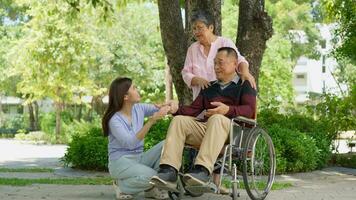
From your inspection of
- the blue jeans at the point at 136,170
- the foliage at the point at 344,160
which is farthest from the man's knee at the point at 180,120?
the foliage at the point at 344,160

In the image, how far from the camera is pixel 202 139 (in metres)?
6.08

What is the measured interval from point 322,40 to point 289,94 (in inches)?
448

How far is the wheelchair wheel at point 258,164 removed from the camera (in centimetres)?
616

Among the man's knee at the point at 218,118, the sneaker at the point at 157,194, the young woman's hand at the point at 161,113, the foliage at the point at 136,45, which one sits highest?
the foliage at the point at 136,45

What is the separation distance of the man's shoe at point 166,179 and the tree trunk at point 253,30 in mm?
4873

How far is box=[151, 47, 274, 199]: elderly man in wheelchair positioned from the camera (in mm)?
5844

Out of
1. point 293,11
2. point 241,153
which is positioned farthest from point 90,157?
point 293,11

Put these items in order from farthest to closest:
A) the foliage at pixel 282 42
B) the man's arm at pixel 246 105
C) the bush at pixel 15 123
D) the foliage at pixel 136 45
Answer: the bush at pixel 15 123 → the foliage at pixel 136 45 → the foliage at pixel 282 42 → the man's arm at pixel 246 105

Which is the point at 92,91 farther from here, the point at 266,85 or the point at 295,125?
the point at 295,125

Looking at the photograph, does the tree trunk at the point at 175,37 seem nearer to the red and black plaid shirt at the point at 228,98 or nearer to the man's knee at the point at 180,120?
the red and black plaid shirt at the point at 228,98

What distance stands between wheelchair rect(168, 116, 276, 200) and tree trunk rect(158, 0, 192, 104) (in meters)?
3.84

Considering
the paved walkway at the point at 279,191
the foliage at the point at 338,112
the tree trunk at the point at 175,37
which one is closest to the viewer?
the paved walkway at the point at 279,191

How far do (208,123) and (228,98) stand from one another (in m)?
0.49

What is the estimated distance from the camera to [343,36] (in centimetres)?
1208
